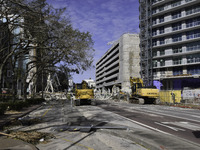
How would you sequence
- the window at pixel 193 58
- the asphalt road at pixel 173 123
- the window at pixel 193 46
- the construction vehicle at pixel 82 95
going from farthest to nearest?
the window at pixel 193 46, the window at pixel 193 58, the construction vehicle at pixel 82 95, the asphalt road at pixel 173 123

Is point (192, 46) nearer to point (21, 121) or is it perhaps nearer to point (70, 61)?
point (70, 61)

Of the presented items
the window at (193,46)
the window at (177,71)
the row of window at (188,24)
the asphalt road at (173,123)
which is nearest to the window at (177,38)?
the row of window at (188,24)

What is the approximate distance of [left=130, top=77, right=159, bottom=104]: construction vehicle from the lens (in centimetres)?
2805

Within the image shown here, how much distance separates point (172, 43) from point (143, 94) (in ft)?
93.1

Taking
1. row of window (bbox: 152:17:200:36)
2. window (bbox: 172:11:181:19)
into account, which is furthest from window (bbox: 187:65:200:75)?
window (bbox: 172:11:181:19)

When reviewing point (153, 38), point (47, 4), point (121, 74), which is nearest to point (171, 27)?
point (153, 38)

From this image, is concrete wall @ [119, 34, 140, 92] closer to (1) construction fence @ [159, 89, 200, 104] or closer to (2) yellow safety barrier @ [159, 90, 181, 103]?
(2) yellow safety barrier @ [159, 90, 181, 103]

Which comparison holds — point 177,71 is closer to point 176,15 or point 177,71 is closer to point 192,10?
point 176,15

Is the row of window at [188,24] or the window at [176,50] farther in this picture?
the window at [176,50]

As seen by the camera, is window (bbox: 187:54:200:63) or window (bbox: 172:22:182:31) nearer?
window (bbox: 187:54:200:63)

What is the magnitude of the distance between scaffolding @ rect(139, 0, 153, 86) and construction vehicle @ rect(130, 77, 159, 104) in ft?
80.7

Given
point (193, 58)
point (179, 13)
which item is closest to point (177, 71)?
point (193, 58)

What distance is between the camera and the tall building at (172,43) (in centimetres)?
4853

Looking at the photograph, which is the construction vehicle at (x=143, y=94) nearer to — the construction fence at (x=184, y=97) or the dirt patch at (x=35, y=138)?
the construction fence at (x=184, y=97)
